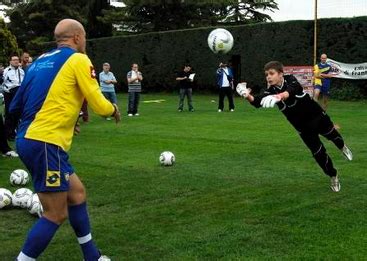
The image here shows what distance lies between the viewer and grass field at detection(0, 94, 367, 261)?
5.52m

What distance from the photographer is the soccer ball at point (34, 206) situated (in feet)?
22.0

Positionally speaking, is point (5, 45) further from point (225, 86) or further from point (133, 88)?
point (225, 86)

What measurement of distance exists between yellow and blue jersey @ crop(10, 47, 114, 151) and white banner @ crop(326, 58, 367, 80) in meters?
21.6

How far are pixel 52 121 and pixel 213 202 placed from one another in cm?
333

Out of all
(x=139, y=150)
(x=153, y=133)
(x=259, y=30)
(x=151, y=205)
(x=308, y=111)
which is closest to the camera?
(x=151, y=205)

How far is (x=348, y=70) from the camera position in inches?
1001

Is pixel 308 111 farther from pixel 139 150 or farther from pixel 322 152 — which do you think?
pixel 139 150

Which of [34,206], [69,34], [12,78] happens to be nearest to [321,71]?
[12,78]

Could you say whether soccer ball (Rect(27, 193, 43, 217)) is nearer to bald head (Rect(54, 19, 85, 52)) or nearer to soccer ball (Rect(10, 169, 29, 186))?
soccer ball (Rect(10, 169, 29, 186))

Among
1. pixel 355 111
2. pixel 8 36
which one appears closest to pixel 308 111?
pixel 355 111

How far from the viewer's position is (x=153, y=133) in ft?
49.5

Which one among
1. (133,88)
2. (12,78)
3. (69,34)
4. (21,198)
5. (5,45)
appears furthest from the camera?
(5,45)

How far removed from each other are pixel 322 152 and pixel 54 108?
4.38 m

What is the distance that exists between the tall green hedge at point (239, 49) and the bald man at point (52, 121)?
22235 millimetres
